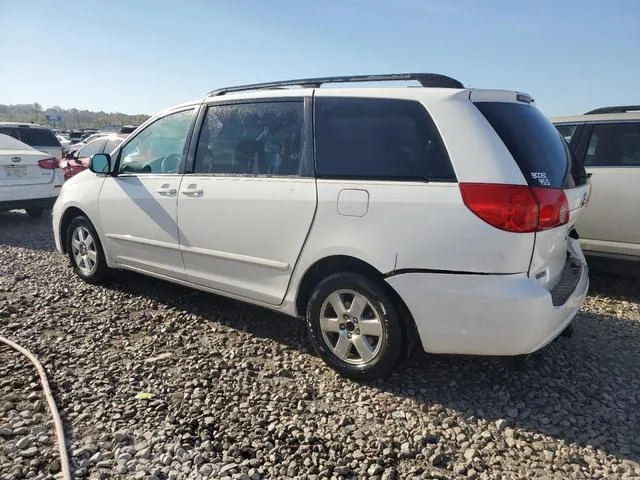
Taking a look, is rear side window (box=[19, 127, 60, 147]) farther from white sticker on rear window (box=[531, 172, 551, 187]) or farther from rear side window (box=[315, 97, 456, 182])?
white sticker on rear window (box=[531, 172, 551, 187])

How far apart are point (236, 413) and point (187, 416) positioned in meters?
0.27

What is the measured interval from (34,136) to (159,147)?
876 cm

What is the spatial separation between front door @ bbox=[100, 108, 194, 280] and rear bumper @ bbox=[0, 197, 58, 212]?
4.50 metres

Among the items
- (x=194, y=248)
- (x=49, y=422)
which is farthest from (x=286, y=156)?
(x=49, y=422)

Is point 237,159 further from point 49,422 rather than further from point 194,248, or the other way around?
point 49,422

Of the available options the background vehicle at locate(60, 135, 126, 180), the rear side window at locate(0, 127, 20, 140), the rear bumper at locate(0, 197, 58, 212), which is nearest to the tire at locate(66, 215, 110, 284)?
the rear bumper at locate(0, 197, 58, 212)

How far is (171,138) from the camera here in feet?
14.3

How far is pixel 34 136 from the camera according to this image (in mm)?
11500

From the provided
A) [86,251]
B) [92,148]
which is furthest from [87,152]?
[86,251]

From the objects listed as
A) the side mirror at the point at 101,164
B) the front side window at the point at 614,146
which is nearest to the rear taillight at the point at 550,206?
the front side window at the point at 614,146

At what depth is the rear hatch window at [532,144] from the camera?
2.83 meters

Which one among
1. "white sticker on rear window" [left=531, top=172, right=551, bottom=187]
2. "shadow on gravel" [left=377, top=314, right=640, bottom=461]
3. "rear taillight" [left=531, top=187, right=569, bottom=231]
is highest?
"white sticker on rear window" [left=531, top=172, right=551, bottom=187]

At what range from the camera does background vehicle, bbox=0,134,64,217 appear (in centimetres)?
818

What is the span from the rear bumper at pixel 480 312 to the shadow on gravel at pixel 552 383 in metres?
0.39
